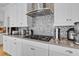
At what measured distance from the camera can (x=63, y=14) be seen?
2473 millimetres

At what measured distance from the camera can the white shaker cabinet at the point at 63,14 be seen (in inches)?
93.0

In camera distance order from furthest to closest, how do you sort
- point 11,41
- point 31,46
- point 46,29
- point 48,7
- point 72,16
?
point 11,41 → point 46,29 → point 48,7 → point 31,46 → point 72,16

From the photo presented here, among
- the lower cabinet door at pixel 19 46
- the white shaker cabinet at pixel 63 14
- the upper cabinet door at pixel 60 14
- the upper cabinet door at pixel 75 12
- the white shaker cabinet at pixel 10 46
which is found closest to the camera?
the upper cabinet door at pixel 75 12

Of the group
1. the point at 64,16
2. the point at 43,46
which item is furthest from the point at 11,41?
the point at 64,16

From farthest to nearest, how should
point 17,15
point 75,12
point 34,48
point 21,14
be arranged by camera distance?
point 17,15 → point 21,14 → point 34,48 → point 75,12

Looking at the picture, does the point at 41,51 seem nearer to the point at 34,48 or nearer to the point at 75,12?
the point at 34,48

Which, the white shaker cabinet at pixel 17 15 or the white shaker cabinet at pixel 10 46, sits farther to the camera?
the white shaker cabinet at pixel 17 15

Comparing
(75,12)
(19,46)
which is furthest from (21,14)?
(75,12)

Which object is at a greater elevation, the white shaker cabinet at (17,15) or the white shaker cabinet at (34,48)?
the white shaker cabinet at (17,15)

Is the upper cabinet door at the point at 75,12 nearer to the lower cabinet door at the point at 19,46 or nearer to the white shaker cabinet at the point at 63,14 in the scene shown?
the white shaker cabinet at the point at 63,14

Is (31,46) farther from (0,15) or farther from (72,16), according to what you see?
(0,15)

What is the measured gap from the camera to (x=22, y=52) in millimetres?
3264

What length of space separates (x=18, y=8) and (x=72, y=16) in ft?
7.63

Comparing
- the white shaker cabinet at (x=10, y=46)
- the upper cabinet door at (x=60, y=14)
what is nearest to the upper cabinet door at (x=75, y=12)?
the upper cabinet door at (x=60, y=14)
